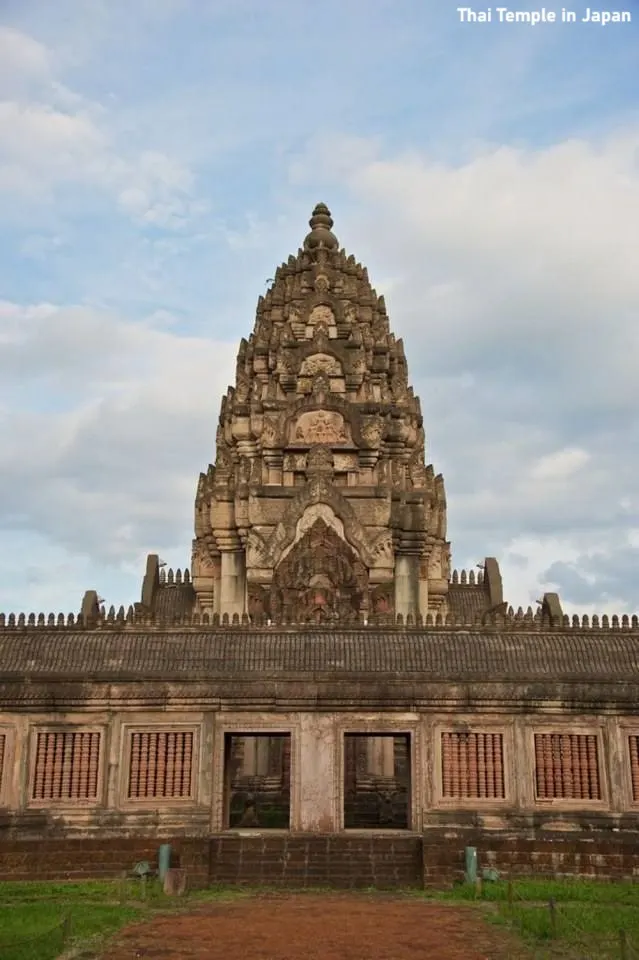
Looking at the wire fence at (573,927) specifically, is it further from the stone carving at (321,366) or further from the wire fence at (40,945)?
the stone carving at (321,366)

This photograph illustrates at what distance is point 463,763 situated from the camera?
62.1ft

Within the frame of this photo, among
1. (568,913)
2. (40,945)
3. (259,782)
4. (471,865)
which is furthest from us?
(259,782)

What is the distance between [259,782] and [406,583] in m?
9.22

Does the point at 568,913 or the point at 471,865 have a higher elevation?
the point at 471,865

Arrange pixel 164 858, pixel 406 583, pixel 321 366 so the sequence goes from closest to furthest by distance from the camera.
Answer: pixel 164 858 → pixel 406 583 → pixel 321 366

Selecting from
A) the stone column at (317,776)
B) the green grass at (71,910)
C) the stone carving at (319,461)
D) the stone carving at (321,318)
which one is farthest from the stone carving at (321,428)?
the green grass at (71,910)

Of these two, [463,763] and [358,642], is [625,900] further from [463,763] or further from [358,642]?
[358,642]

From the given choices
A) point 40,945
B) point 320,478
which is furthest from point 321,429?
point 40,945

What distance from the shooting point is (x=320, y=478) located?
34.0 m

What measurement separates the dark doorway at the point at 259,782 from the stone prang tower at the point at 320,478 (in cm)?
422

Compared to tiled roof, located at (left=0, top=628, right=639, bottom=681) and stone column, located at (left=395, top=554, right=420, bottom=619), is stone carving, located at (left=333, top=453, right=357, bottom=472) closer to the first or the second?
stone column, located at (left=395, top=554, right=420, bottom=619)

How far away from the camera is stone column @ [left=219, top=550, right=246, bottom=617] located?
34.1 meters

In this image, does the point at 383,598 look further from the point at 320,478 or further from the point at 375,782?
the point at 375,782

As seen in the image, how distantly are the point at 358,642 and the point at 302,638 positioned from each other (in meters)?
1.18
